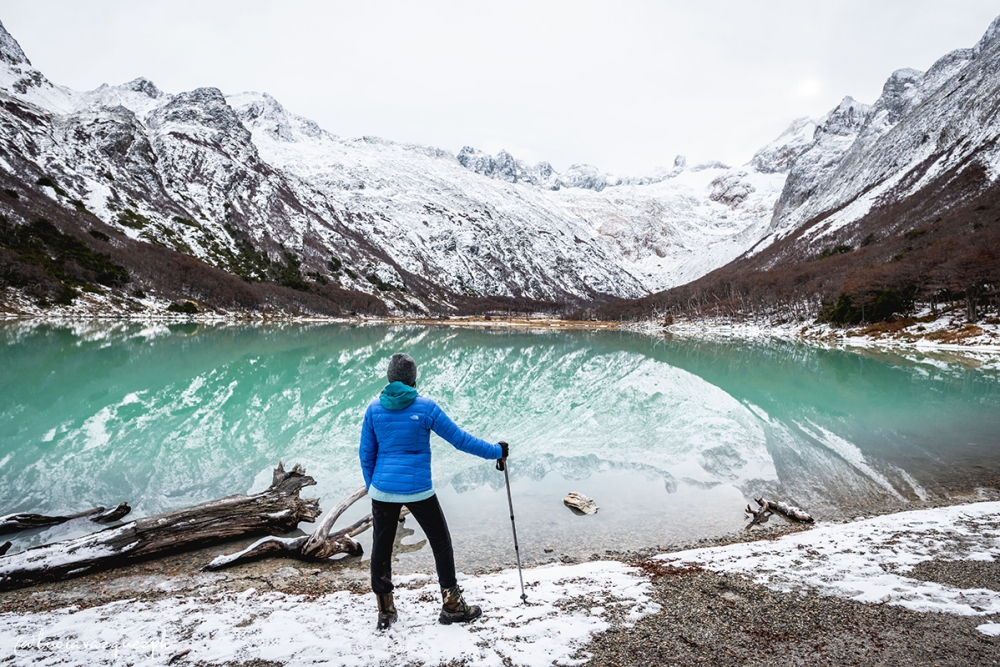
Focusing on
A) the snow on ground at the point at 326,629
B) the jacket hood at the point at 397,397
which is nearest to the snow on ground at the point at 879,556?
the snow on ground at the point at 326,629

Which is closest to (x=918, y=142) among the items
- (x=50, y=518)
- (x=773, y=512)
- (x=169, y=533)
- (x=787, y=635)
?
(x=773, y=512)

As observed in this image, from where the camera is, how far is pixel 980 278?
4816cm

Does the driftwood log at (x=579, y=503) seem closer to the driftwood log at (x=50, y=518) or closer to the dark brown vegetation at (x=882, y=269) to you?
the driftwood log at (x=50, y=518)

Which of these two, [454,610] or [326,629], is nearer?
[326,629]

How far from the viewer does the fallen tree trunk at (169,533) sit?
6559 millimetres

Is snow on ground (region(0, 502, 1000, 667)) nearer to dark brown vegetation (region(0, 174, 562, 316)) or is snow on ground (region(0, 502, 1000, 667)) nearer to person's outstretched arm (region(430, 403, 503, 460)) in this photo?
person's outstretched arm (region(430, 403, 503, 460))

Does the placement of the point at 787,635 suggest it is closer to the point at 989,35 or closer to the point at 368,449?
the point at 368,449

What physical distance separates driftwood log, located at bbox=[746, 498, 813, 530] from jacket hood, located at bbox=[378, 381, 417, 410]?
7943 millimetres

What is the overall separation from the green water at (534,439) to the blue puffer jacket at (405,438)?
356cm

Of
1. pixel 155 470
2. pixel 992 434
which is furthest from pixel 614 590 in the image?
pixel 992 434

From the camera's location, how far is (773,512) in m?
9.98

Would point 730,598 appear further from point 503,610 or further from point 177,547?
point 177,547

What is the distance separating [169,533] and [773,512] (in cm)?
1131

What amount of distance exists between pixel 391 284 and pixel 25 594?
17793 cm
